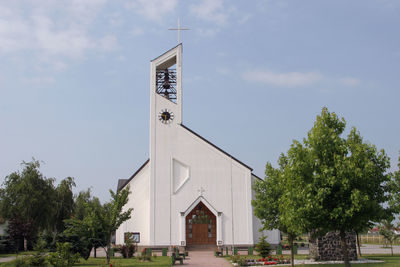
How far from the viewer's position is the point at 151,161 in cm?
3544

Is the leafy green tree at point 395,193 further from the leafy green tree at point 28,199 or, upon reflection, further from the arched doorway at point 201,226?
the leafy green tree at point 28,199

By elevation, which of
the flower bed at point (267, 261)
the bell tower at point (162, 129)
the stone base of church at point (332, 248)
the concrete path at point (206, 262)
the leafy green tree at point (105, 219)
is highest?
the bell tower at point (162, 129)

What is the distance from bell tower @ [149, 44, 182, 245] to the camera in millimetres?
34625

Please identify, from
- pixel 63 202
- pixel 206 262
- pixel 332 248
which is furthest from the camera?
pixel 63 202

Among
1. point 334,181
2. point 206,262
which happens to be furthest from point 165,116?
point 334,181

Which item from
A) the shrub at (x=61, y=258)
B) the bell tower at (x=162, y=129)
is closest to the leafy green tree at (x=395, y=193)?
the shrub at (x=61, y=258)

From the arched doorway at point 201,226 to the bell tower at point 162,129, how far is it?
2.09m

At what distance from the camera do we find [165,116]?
36.3 m

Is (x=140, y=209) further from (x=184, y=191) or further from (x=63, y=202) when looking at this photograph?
(x=63, y=202)

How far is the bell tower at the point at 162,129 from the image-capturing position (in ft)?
114

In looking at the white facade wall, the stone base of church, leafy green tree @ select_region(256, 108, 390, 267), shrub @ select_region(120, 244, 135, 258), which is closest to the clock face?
the white facade wall

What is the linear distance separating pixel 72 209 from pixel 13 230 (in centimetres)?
843

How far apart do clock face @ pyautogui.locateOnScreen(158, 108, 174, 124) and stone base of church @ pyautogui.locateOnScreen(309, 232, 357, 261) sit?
17843 millimetres

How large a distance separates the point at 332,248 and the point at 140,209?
60.0 ft
